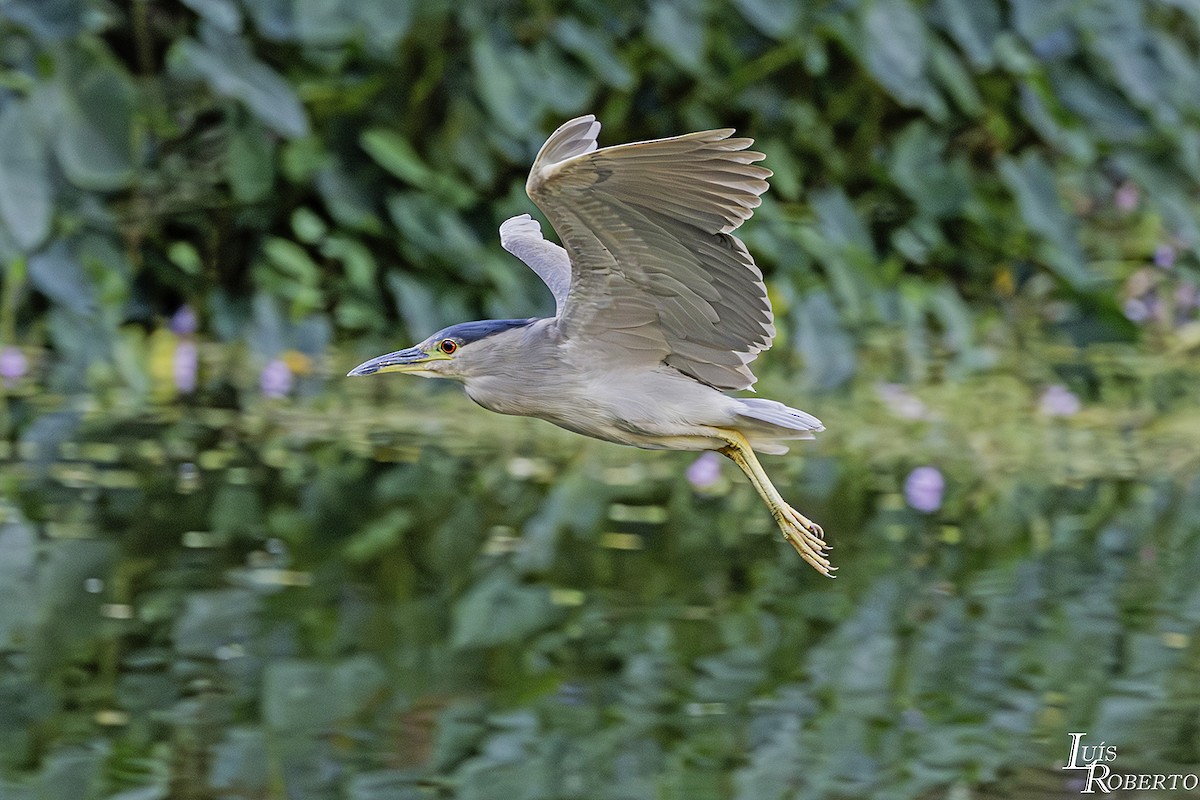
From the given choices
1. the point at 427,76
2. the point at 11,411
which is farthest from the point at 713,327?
the point at 427,76

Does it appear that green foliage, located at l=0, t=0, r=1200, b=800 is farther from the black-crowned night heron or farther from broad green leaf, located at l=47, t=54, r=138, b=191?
the black-crowned night heron

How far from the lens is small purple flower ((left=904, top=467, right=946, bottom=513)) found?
20.7ft

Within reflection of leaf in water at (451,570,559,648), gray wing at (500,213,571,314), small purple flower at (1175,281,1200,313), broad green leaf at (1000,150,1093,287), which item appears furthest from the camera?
small purple flower at (1175,281,1200,313)

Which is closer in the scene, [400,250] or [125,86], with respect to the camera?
[125,86]

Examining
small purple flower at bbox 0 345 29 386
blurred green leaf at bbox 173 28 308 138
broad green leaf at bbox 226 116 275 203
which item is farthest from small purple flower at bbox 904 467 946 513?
small purple flower at bbox 0 345 29 386

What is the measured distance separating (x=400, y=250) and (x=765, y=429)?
4795 millimetres

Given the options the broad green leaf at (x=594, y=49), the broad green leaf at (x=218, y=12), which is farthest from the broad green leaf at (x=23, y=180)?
the broad green leaf at (x=594, y=49)

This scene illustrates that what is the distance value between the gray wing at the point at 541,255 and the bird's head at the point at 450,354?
28 centimetres

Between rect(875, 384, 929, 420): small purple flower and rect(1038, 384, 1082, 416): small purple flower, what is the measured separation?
48 centimetres

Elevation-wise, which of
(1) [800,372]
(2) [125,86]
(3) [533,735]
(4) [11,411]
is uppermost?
(2) [125,86]

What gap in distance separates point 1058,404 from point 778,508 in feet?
14.9

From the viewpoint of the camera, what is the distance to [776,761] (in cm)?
424

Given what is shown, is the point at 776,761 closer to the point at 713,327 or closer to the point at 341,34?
the point at 713,327

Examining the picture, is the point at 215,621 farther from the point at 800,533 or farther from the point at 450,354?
the point at 800,533
